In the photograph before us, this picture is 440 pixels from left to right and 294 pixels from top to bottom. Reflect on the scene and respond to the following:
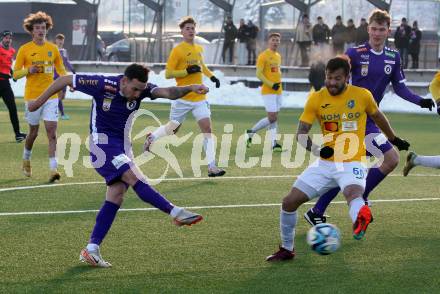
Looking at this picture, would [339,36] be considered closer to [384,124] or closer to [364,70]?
[364,70]

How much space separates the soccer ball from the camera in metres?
8.07

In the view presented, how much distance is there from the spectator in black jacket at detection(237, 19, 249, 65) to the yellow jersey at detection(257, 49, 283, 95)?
59.0ft

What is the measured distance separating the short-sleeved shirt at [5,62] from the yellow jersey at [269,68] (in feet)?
18.1

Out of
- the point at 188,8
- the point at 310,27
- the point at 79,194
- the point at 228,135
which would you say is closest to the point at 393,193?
the point at 79,194

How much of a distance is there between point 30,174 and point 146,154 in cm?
341

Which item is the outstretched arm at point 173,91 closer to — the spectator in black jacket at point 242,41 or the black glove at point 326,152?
the black glove at point 326,152

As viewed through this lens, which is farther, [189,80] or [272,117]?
[272,117]

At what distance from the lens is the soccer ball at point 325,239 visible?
318 inches

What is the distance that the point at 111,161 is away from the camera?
8562 millimetres

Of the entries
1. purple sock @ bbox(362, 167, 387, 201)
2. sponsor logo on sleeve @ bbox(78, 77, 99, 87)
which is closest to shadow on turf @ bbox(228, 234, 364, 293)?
purple sock @ bbox(362, 167, 387, 201)

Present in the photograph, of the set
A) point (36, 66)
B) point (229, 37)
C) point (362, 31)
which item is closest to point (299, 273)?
point (36, 66)

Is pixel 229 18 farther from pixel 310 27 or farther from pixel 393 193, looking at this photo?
pixel 393 193

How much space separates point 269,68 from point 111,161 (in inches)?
453

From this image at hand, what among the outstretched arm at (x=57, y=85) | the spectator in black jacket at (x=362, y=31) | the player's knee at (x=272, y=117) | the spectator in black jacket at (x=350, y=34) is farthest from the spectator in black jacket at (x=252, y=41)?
the outstretched arm at (x=57, y=85)
